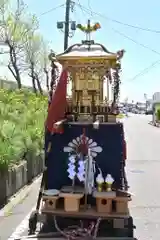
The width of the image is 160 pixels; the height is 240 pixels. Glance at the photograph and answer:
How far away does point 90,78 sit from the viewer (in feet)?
24.3

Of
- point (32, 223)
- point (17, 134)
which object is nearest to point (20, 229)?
point (32, 223)

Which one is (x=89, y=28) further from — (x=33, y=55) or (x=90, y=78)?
(x=33, y=55)

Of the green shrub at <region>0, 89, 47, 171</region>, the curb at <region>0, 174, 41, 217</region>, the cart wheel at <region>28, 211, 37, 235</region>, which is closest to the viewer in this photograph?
the cart wheel at <region>28, 211, 37, 235</region>

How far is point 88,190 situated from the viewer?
20.5ft

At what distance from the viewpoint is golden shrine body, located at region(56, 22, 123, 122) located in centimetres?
668

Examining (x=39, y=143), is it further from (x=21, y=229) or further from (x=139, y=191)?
(x=21, y=229)

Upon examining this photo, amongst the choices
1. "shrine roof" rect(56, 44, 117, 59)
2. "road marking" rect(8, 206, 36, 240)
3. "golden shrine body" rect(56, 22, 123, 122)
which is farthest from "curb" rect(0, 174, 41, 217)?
"shrine roof" rect(56, 44, 117, 59)

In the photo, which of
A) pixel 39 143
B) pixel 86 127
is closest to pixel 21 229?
pixel 86 127

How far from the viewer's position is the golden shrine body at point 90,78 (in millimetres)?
6676

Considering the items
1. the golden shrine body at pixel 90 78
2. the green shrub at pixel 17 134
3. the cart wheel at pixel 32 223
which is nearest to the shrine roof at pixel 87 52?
the golden shrine body at pixel 90 78

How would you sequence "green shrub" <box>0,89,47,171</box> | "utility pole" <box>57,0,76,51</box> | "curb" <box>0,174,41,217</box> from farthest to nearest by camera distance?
"utility pole" <box>57,0,76,51</box> < "green shrub" <box>0,89,47,171</box> < "curb" <box>0,174,41,217</box>

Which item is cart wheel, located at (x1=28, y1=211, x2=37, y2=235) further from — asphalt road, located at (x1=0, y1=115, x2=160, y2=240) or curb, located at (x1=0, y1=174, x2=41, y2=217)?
curb, located at (x1=0, y1=174, x2=41, y2=217)

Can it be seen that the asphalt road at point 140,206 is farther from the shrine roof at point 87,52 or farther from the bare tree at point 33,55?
the bare tree at point 33,55

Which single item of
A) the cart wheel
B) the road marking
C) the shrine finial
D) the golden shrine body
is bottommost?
the road marking
